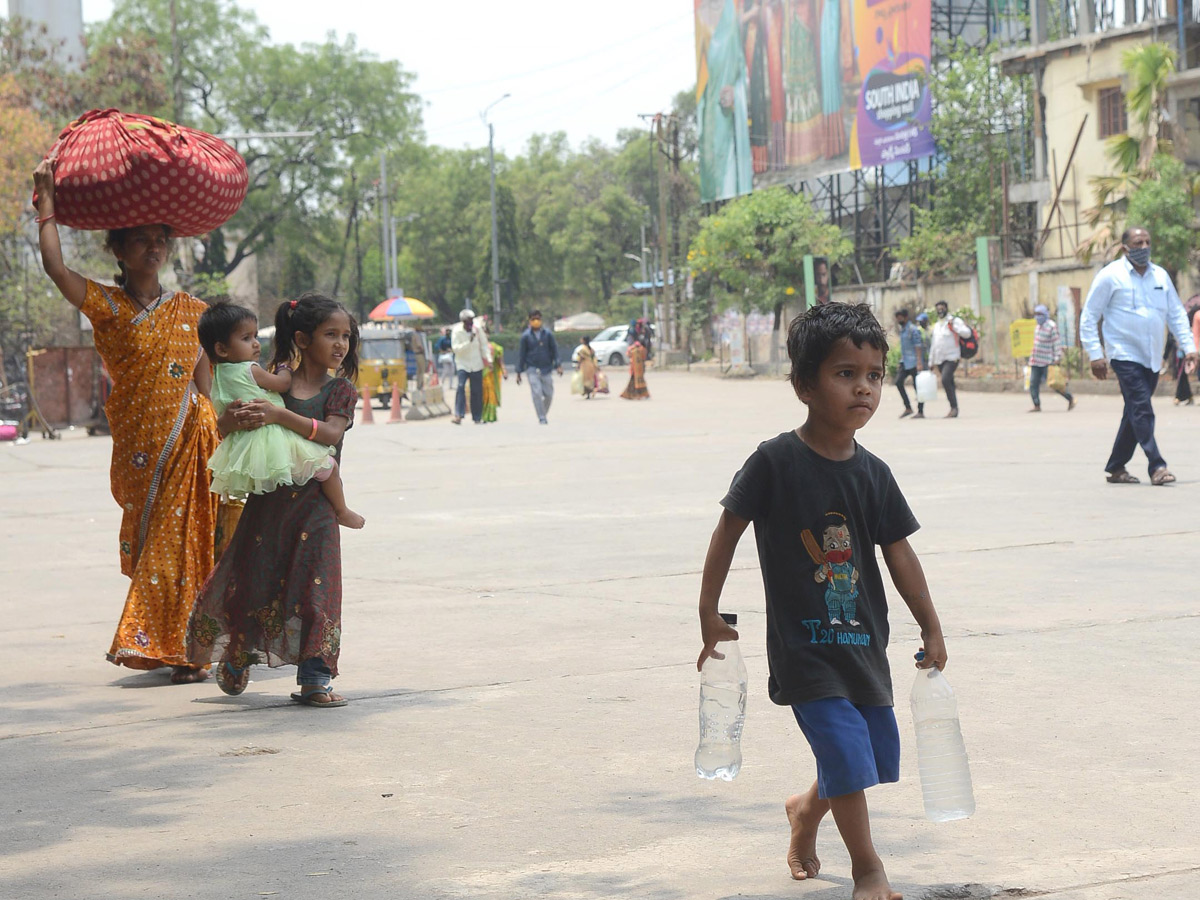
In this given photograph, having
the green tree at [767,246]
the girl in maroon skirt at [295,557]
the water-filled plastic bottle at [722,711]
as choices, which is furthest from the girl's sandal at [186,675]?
the green tree at [767,246]

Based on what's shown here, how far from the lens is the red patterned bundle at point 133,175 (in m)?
5.82

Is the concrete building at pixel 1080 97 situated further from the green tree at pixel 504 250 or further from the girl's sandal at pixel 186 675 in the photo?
the green tree at pixel 504 250

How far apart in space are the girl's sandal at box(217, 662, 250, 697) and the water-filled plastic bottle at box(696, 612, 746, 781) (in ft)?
8.14

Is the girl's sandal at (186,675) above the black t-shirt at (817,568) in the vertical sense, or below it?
below

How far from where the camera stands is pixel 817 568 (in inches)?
137

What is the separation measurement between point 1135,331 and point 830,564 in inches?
353

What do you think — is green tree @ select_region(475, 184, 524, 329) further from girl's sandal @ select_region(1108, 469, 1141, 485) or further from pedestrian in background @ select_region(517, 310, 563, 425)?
girl's sandal @ select_region(1108, 469, 1141, 485)

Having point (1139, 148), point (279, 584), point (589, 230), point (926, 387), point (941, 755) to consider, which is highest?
point (589, 230)

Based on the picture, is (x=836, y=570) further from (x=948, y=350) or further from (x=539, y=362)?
(x=539, y=362)

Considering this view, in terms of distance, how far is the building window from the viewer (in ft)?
114

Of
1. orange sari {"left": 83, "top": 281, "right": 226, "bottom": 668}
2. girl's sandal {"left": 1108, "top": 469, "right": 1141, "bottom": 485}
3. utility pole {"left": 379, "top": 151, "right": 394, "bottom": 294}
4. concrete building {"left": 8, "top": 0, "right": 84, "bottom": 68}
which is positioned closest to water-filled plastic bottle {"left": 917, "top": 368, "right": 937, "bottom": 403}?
girl's sandal {"left": 1108, "top": 469, "right": 1141, "bottom": 485}

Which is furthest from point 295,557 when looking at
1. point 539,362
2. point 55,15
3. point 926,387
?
point 55,15

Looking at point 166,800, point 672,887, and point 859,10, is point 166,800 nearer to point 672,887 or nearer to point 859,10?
point 672,887

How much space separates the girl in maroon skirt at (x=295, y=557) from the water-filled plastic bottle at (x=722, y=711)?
2123mm
